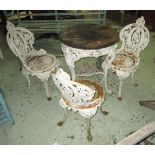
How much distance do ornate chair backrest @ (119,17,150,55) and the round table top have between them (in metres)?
0.38

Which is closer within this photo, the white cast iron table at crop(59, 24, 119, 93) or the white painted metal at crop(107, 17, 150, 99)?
the white cast iron table at crop(59, 24, 119, 93)

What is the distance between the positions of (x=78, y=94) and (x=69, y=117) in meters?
0.91

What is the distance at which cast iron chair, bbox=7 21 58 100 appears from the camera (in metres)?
3.21

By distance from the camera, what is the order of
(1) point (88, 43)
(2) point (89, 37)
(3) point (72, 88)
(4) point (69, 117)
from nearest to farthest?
(3) point (72, 88) → (1) point (88, 43) → (2) point (89, 37) → (4) point (69, 117)

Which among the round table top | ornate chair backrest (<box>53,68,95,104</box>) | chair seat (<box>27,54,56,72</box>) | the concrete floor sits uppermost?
the round table top

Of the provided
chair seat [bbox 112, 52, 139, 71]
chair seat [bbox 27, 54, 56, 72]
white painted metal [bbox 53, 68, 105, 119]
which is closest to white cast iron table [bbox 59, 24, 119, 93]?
chair seat [bbox 112, 52, 139, 71]

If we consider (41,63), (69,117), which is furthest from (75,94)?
(41,63)

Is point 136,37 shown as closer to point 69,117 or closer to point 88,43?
point 88,43

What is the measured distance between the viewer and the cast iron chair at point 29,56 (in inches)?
126

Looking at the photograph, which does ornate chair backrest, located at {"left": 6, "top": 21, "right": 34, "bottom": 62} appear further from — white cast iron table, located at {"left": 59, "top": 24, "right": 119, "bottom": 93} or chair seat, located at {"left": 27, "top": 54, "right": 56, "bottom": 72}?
white cast iron table, located at {"left": 59, "top": 24, "right": 119, "bottom": 93}

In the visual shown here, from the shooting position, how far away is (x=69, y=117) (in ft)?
10.5

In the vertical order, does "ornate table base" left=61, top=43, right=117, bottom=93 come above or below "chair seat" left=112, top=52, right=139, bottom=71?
above

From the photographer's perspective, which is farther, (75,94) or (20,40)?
(20,40)
